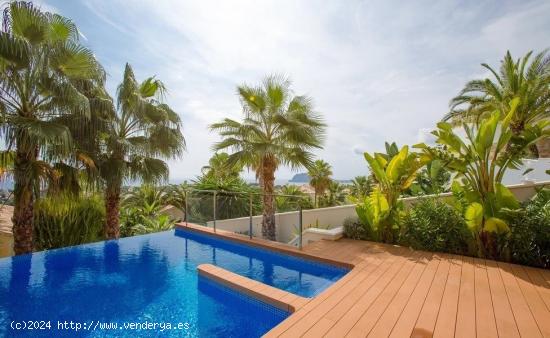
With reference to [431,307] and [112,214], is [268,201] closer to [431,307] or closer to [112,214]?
[112,214]

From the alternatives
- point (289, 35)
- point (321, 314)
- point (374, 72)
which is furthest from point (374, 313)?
point (374, 72)

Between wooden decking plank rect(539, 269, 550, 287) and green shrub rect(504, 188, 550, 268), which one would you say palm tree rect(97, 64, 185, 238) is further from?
wooden decking plank rect(539, 269, 550, 287)

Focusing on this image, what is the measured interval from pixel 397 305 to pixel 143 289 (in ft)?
13.8

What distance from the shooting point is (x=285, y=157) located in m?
8.43

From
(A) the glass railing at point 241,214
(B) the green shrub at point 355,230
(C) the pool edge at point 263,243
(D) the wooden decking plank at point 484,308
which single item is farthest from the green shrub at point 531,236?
(A) the glass railing at point 241,214

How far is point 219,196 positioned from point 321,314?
253 inches

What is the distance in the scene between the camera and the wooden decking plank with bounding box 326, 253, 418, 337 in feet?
9.93

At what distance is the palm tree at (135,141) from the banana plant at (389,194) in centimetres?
619

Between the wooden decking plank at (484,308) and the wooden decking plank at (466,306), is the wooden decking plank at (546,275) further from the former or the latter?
the wooden decking plank at (466,306)

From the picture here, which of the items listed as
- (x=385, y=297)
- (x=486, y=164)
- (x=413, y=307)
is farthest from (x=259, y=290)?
(x=486, y=164)

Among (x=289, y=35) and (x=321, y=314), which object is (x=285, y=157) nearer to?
(x=289, y=35)

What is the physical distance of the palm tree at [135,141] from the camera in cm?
789

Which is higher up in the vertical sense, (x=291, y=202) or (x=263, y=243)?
(x=291, y=202)

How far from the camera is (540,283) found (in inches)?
167
